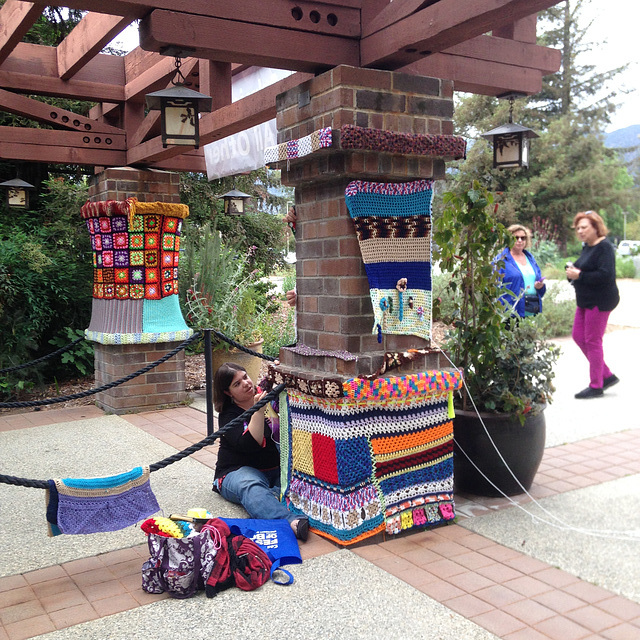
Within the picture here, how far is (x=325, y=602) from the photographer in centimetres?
289

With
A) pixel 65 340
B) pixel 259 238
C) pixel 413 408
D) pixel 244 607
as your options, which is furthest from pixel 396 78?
pixel 259 238

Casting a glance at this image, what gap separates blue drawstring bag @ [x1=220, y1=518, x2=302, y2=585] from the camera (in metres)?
3.24

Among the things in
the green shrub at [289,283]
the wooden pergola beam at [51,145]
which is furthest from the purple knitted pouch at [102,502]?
the green shrub at [289,283]

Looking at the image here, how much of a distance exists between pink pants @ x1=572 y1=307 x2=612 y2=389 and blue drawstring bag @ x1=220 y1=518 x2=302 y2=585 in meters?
4.11

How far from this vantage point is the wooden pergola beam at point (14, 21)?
4.62 meters

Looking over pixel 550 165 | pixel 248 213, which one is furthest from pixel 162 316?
pixel 550 165

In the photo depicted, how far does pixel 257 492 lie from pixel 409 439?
2.90 feet

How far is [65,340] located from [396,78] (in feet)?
19.5

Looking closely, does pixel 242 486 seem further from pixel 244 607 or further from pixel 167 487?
pixel 244 607

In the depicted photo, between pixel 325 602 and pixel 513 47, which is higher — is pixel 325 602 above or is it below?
below

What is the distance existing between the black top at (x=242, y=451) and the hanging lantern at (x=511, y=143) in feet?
8.14

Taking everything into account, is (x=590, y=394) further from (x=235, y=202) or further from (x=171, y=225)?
(x=235, y=202)

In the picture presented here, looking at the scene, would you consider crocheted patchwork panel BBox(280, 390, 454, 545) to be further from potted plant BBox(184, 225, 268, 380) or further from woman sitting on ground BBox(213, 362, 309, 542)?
potted plant BBox(184, 225, 268, 380)

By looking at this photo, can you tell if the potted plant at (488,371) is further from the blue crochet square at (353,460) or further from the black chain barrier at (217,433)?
the black chain barrier at (217,433)
